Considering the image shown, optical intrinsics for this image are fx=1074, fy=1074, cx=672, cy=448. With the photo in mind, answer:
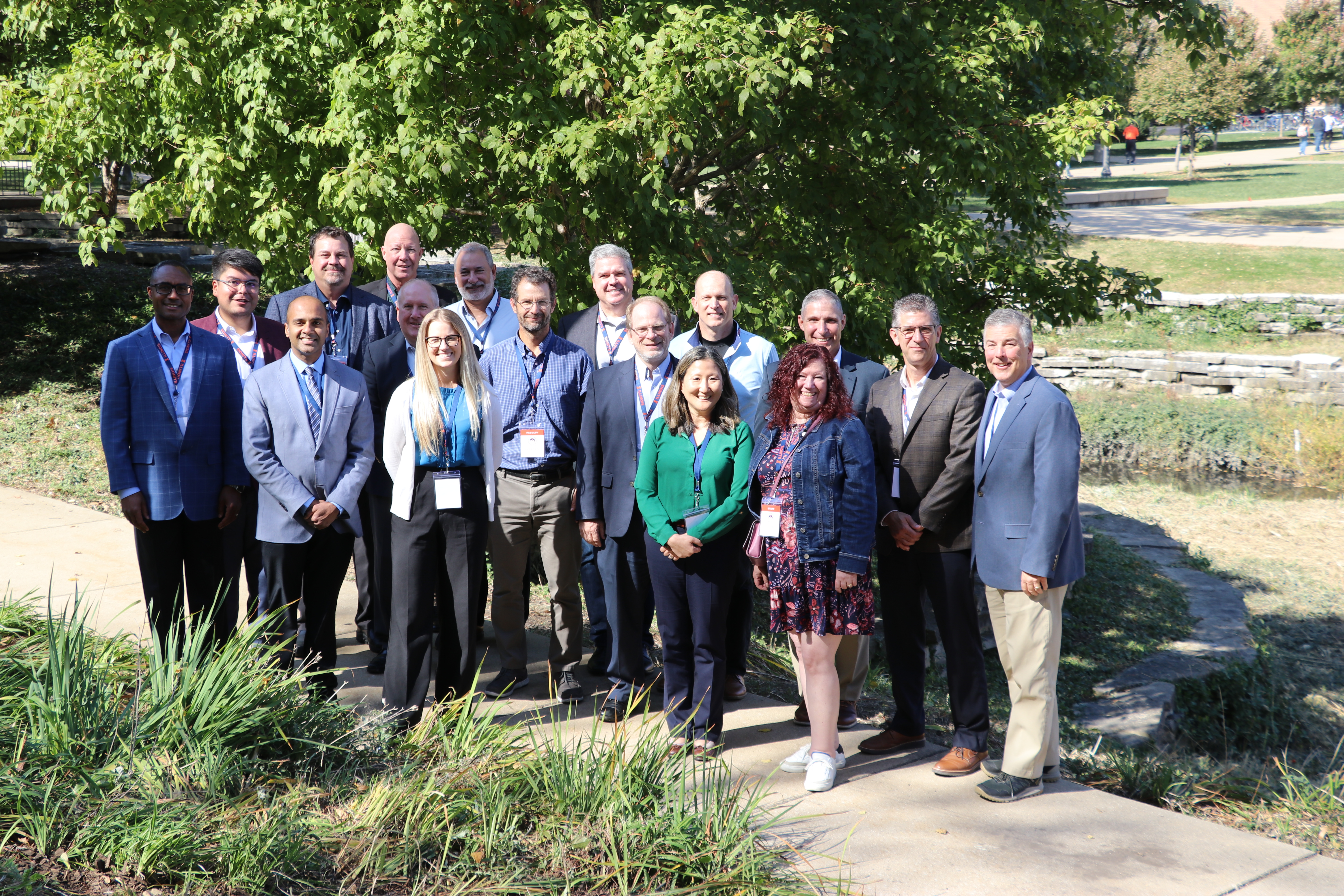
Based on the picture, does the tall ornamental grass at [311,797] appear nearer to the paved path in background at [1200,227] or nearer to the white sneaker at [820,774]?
the white sneaker at [820,774]

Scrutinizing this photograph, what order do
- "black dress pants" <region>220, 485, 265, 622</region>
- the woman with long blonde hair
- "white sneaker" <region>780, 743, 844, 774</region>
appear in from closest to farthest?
"white sneaker" <region>780, 743, 844, 774</region>
the woman with long blonde hair
"black dress pants" <region>220, 485, 265, 622</region>

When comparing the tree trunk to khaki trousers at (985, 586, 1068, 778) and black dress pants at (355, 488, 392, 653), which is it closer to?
black dress pants at (355, 488, 392, 653)

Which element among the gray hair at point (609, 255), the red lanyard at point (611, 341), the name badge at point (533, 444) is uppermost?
the gray hair at point (609, 255)

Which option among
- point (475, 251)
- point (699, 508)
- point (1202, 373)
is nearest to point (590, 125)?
point (475, 251)

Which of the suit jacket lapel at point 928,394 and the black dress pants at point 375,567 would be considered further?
the black dress pants at point 375,567

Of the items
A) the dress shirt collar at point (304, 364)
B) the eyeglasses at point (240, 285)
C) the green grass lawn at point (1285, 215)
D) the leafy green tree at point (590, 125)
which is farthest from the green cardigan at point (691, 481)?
the green grass lawn at point (1285, 215)

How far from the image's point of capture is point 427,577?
15.4ft

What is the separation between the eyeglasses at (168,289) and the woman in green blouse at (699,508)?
2167mm

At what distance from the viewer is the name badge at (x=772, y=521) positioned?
172 inches

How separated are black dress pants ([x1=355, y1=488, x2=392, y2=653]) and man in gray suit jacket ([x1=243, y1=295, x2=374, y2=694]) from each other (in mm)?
277

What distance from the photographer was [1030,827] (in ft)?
13.3

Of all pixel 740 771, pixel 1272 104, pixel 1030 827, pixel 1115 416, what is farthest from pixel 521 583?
pixel 1272 104

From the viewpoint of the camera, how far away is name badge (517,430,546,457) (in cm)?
516

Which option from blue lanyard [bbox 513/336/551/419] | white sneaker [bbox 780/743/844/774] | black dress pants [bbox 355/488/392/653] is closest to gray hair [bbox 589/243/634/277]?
blue lanyard [bbox 513/336/551/419]
